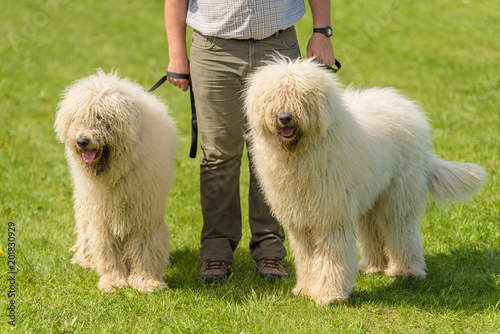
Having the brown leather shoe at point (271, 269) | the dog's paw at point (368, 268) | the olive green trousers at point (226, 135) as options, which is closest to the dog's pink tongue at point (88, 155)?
the olive green trousers at point (226, 135)

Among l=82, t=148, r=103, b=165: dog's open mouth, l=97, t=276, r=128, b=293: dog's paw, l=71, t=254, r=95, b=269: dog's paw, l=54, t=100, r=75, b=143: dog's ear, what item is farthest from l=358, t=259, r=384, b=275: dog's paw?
l=54, t=100, r=75, b=143: dog's ear

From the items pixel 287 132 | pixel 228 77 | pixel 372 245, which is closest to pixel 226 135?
pixel 228 77

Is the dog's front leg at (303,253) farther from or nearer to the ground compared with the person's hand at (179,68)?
nearer to the ground

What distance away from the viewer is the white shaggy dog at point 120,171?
13.9 ft

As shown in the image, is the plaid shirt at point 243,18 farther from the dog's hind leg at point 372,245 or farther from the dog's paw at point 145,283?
the dog's paw at point 145,283

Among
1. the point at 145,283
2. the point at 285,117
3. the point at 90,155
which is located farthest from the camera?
the point at 145,283

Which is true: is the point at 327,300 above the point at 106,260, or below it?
below

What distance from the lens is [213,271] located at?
4805 mm

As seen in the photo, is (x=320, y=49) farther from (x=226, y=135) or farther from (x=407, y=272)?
(x=407, y=272)

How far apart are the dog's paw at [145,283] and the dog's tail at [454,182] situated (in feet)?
7.90

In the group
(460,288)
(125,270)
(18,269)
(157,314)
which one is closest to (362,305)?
(460,288)

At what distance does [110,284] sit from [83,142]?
47.3 inches

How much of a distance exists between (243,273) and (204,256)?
37cm

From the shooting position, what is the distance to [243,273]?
4.96m
